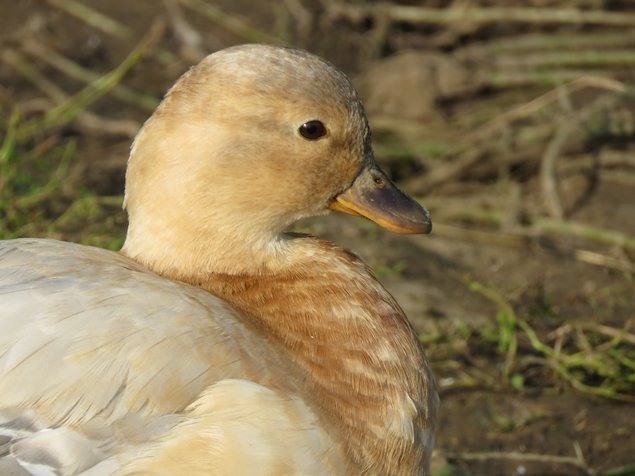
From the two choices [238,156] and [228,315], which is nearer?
[228,315]

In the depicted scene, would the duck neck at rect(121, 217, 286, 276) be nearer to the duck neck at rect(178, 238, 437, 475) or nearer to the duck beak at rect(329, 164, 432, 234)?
the duck neck at rect(178, 238, 437, 475)

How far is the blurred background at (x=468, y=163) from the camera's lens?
13.4 ft

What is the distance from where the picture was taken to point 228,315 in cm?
272

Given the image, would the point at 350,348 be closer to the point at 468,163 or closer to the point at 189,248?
the point at 189,248

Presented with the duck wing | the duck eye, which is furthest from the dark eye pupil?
the duck wing

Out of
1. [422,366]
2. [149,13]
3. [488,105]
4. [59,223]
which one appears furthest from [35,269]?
[149,13]

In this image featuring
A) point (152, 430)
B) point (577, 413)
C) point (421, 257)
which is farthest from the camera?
point (421, 257)

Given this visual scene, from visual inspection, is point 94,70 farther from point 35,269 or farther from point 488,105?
point 35,269

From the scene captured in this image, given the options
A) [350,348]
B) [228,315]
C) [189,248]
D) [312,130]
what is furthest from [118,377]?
[312,130]

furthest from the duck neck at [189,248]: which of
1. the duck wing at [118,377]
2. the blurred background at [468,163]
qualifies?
the blurred background at [468,163]

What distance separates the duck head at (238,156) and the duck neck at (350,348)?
0.09m

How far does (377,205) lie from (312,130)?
309 millimetres

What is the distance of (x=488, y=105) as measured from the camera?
6051 mm

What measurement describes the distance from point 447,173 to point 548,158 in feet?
1.61
